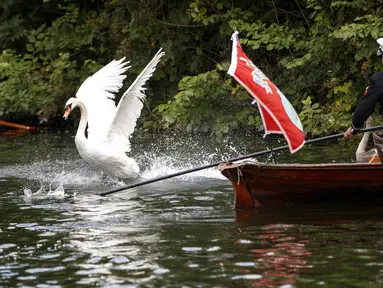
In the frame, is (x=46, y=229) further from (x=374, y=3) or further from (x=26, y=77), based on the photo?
(x=26, y=77)

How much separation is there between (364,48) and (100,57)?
7947mm

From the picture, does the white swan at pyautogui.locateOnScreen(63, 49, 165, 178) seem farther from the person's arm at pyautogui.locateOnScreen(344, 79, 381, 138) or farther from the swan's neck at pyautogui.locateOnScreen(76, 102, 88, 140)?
the person's arm at pyautogui.locateOnScreen(344, 79, 381, 138)

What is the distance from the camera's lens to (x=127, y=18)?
2102cm

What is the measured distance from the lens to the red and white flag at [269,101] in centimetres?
962

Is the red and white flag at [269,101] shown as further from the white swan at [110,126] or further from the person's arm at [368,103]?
the white swan at [110,126]

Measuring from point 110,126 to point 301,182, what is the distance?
13.8 ft

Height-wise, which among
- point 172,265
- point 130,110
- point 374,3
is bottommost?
point 172,265

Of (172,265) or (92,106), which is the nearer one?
(172,265)

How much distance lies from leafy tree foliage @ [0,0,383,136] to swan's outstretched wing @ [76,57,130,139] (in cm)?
283

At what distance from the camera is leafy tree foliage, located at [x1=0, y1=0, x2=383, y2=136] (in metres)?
16.2

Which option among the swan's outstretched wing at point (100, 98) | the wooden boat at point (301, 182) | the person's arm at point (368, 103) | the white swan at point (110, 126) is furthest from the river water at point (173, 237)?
the person's arm at point (368, 103)

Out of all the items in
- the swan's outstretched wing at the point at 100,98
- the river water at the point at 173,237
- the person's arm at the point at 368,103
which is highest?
the swan's outstretched wing at the point at 100,98

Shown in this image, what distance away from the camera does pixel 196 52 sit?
778 inches

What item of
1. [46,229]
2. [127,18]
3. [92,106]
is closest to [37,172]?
[92,106]
